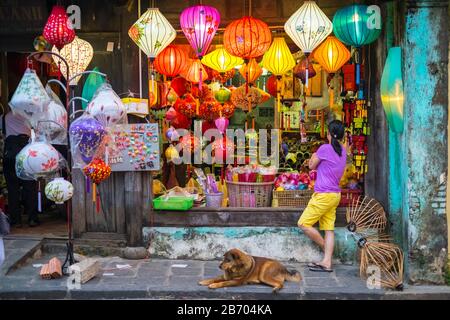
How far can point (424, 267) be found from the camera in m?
7.49

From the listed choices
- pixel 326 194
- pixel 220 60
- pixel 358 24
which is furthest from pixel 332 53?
pixel 326 194

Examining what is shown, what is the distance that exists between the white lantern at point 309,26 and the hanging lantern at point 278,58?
1389 mm

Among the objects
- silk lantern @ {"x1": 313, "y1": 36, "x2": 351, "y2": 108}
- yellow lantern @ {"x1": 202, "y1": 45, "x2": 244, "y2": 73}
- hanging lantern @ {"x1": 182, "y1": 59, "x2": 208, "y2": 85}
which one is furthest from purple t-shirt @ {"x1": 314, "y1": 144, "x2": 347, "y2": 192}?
hanging lantern @ {"x1": 182, "y1": 59, "x2": 208, "y2": 85}

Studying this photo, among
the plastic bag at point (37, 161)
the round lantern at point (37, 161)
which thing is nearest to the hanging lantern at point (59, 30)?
the plastic bag at point (37, 161)

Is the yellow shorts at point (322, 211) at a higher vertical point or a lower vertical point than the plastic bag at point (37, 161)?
lower

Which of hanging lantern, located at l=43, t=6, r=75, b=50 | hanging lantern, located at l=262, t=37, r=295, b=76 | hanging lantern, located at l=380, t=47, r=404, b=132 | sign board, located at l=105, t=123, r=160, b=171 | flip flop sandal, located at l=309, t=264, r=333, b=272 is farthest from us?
hanging lantern, located at l=262, t=37, r=295, b=76

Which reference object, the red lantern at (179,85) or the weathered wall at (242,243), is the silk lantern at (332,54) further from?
the red lantern at (179,85)

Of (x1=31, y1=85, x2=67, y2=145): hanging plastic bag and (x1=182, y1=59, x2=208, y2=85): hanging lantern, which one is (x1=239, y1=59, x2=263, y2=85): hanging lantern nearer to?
(x1=182, y1=59, x2=208, y2=85): hanging lantern

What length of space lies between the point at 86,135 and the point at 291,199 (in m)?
3.29

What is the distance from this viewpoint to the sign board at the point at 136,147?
8.67m

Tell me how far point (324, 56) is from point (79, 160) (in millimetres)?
3961

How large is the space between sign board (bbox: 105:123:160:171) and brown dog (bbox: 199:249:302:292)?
6.92 ft

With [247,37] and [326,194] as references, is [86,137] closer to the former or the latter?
[247,37]

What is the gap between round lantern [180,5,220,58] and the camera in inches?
309
